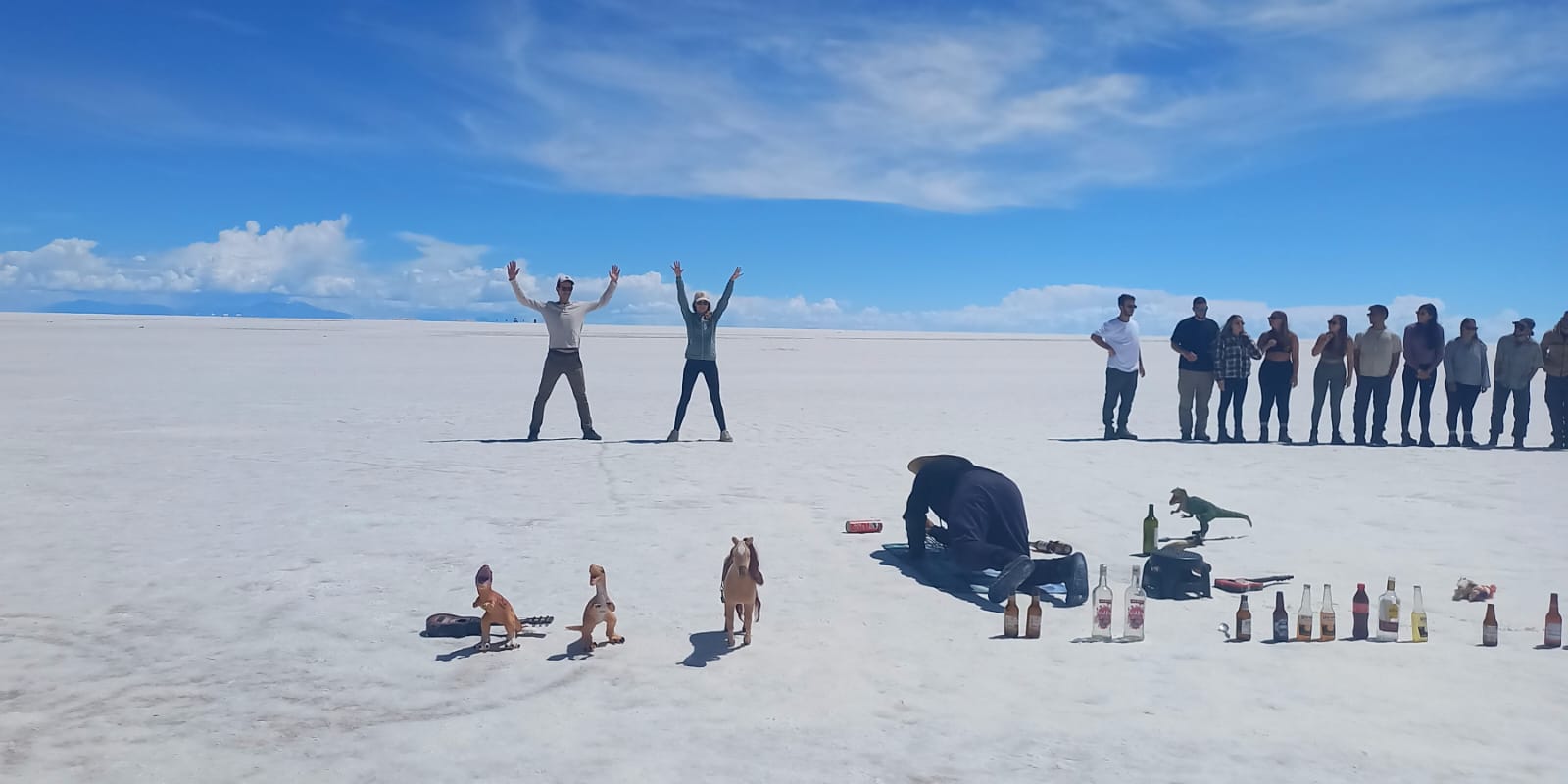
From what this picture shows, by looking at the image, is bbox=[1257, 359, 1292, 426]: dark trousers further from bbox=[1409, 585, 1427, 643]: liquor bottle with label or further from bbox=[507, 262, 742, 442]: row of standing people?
bbox=[1409, 585, 1427, 643]: liquor bottle with label

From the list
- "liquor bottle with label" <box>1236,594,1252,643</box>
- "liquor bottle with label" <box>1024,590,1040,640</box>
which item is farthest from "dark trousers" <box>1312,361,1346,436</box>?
"liquor bottle with label" <box>1024,590,1040,640</box>

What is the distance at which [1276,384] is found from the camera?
1506 centimetres

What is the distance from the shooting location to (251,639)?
230 inches

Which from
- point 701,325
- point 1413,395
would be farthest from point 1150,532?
point 1413,395

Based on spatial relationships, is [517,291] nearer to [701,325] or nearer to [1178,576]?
[701,325]

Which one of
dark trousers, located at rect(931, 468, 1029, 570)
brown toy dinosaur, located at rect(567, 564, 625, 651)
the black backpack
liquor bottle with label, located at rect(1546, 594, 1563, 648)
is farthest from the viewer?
the black backpack

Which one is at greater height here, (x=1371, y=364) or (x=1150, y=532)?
(x=1371, y=364)

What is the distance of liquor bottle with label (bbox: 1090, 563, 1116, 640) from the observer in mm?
5883

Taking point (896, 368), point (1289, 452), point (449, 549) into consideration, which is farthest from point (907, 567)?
point (896, 368)

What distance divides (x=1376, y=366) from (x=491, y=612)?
13.1 meters

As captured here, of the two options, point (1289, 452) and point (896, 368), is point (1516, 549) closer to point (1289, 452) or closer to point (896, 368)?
point (1289, 452)

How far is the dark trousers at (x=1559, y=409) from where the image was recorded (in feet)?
48.1

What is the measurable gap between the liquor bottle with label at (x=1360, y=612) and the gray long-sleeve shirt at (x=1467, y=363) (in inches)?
416

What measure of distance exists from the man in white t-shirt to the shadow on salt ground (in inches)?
404
